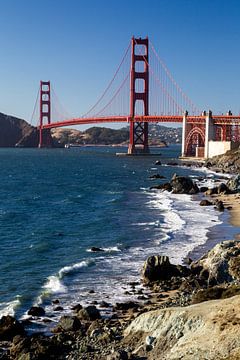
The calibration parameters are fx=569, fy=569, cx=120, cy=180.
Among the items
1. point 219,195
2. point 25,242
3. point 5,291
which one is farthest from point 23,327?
point 219,195

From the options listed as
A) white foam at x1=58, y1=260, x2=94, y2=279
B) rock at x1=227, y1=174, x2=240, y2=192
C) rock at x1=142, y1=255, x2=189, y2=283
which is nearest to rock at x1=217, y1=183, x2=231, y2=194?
rock at x1=227, y1=174, x2=240, y2=192

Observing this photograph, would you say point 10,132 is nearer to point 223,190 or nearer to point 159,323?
point 223,190

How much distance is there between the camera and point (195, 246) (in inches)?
987

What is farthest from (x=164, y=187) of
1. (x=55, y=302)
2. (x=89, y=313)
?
(x=89, y=313)

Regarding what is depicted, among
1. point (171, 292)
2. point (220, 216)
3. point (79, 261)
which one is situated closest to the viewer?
point (171, 292)

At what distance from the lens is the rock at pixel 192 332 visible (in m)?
9.91

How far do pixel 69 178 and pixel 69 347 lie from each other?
54.1 m

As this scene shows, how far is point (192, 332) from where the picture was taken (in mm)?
10906

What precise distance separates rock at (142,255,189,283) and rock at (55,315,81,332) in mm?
5008

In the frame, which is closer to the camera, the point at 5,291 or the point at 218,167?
the point at 5,291

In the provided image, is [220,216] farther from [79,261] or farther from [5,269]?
[5,269]

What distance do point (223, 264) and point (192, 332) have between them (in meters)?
8.10

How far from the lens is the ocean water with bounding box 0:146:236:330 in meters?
18.7

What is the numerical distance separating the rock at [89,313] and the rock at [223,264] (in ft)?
15.0
